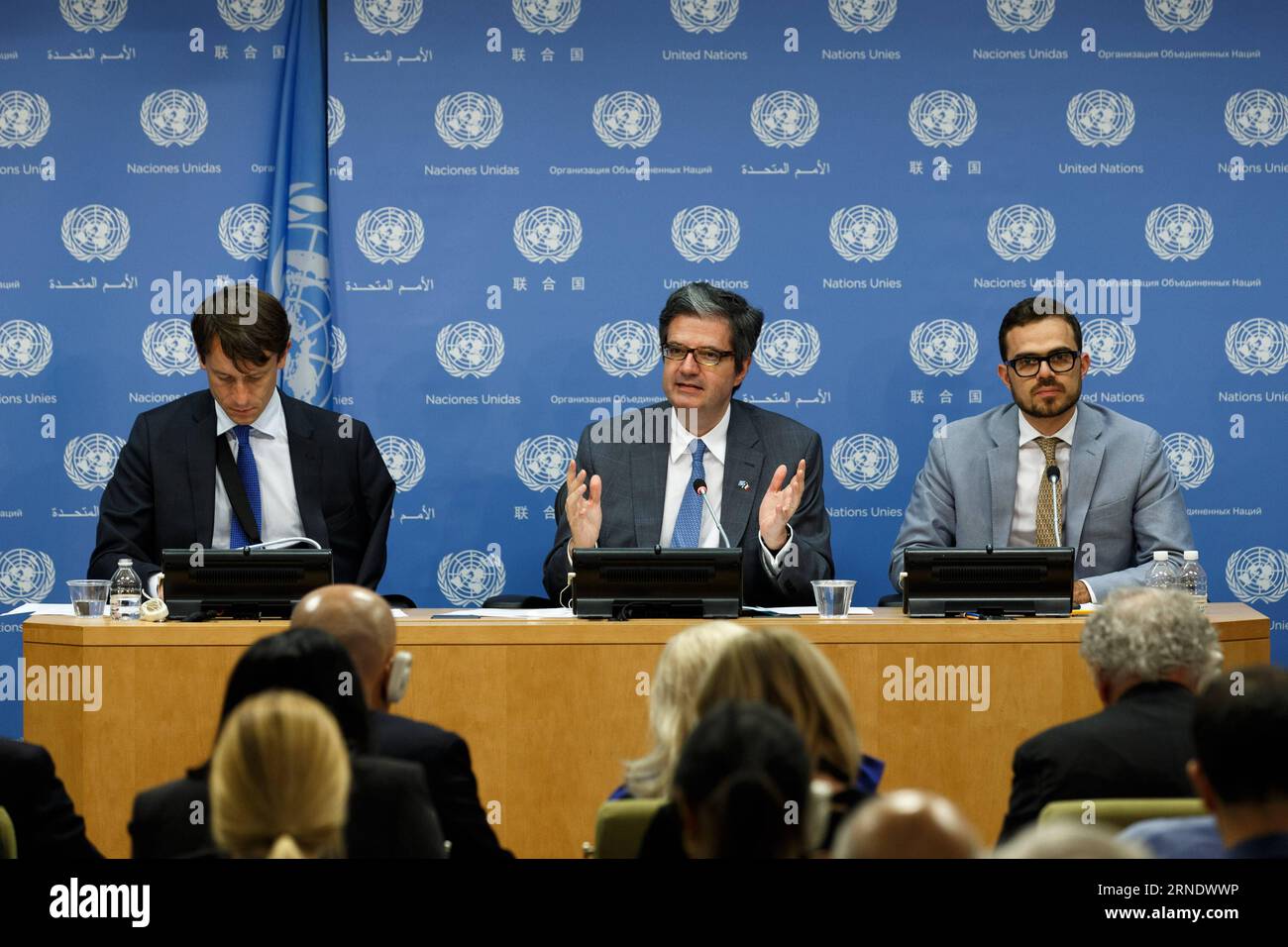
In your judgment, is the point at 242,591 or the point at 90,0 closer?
the point at 242,591

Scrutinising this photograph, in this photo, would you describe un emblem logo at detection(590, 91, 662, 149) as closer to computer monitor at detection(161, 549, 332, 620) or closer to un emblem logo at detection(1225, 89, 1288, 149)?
un emblem logo at detection(1225, 89, 1288, 149)

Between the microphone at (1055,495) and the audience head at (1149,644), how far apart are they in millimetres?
1561

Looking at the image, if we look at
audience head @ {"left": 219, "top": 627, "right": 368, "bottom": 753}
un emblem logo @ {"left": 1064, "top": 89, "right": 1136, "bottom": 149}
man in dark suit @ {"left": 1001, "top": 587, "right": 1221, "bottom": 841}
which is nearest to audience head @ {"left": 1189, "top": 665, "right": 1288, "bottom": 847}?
man in dark suit @ {"left": 1001, "top": 587, "right": 1221, "bottom": 841}

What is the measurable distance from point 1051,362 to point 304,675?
10.8 feet

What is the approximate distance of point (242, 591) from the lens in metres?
4.06

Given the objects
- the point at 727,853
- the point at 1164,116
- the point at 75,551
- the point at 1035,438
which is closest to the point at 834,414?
the point at 1035,438

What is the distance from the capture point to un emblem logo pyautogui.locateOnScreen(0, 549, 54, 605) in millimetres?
5930

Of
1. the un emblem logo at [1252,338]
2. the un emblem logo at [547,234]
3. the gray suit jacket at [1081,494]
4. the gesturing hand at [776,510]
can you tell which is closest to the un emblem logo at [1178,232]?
the un emblem logo at [1252,338]

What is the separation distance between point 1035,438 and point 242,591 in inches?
107

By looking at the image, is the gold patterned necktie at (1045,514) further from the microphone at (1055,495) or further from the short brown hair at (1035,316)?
the short brown hair at (1035,316)

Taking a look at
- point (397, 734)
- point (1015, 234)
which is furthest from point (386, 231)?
point (397, 734)

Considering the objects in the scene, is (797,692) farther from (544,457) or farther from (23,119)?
(23,119)

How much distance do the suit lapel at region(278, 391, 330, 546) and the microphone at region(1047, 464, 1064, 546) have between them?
2.45 m
